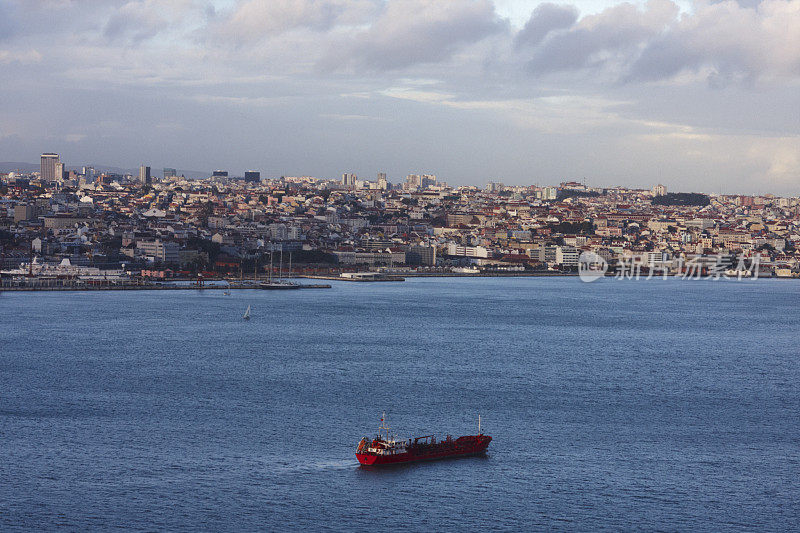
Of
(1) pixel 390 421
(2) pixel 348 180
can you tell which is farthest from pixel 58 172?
(1) pixel 390 421

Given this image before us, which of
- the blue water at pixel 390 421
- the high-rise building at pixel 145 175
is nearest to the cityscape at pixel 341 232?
the high-rise building at pixel 145 175

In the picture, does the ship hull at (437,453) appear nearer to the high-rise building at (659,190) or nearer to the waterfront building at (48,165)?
the waterfront building at (48,165)

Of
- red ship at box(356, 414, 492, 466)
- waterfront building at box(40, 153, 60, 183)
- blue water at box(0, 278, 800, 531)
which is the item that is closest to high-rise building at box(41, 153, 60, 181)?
waterfront building at box(40, 153, 60, 183)

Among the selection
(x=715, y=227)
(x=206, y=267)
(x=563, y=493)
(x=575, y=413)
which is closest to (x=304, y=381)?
(x=575, y=413)

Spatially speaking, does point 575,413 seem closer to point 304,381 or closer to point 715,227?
point 304,381

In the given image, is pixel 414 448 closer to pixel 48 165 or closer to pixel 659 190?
pixel 48 165

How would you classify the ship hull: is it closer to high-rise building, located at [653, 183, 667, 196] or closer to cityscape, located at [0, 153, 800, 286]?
cityscape, located at [0, 153, 800, 286]
